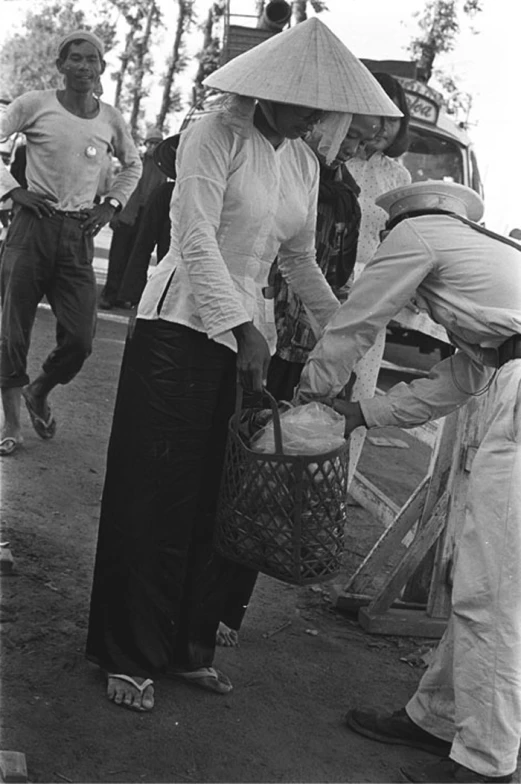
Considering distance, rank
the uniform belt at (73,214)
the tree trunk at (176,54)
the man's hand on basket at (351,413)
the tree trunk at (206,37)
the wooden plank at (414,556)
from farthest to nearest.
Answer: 1. the tree trunk at (176,54)
2. the tree trunk at (206,37)
3. the uniform belt at (73,214)
4. the wooden plank at (414,556)
5. the man's hand on basket at (351,413)

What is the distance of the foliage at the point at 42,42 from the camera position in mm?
25328

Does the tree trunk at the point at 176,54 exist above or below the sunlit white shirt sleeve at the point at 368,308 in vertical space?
above

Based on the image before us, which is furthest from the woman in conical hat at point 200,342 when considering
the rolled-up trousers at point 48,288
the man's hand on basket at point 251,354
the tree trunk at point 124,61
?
the tree trunk at point 124,61

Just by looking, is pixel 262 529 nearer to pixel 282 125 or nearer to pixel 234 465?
pixel 234 465

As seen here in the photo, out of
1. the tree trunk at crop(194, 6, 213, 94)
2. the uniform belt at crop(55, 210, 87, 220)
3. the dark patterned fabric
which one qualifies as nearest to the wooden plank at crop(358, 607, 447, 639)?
the dark patterned fabric

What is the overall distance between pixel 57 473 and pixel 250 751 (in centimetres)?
283

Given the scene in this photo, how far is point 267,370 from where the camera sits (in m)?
3.83

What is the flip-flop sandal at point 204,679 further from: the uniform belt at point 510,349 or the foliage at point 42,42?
the foliage at point 42,42

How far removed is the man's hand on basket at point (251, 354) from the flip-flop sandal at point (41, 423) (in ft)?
10.9

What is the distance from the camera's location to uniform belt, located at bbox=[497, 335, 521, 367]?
3477 mm

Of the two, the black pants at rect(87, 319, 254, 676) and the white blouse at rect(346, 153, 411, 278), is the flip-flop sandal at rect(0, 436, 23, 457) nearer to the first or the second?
the white blouse at rect(346, 153, 411, 278)

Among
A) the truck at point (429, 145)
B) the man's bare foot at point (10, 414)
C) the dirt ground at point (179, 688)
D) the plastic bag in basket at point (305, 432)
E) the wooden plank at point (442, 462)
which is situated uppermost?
the truck at point (429, 145)

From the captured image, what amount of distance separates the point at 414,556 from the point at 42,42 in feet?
93.2

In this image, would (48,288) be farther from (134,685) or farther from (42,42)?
(42,42)
